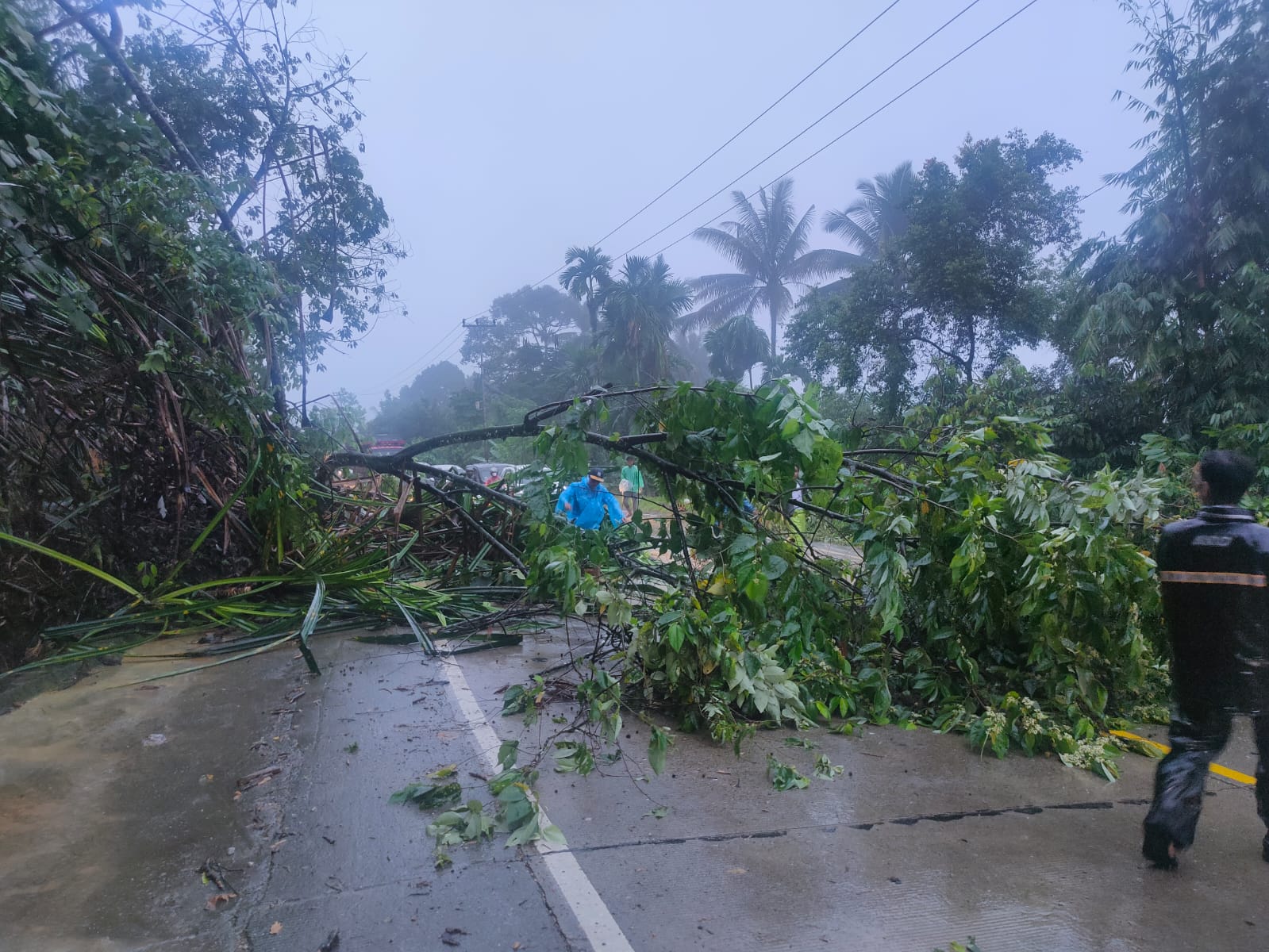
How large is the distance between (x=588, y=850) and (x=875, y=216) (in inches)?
1066

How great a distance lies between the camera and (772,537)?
5.11m

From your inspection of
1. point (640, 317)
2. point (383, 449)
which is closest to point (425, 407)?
point (640, 317)

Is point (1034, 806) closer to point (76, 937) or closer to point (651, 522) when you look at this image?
point (651, 522)

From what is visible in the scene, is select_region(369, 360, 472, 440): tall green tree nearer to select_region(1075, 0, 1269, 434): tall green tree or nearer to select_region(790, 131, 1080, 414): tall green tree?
select_region(790, 131, 1080, 414): tall green tree

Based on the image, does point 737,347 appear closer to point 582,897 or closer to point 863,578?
point 863,578

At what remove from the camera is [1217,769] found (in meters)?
4.45

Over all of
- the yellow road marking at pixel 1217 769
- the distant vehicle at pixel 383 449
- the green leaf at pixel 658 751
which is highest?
the distant vehicle at pixel 383 449

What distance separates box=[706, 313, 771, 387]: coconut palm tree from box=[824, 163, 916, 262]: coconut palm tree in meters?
4.69

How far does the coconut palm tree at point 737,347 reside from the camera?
30781 mm

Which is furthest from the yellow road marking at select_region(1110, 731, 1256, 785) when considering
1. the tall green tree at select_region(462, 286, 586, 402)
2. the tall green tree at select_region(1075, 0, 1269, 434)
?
the tall green tree at select_region(462, 286, 586, 402)

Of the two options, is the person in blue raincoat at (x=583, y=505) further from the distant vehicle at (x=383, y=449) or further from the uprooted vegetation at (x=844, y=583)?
the distant vehicle at (x=383, y=449)

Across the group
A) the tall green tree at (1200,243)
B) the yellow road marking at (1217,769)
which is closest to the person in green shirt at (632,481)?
the yellow road marking at (1217,769)

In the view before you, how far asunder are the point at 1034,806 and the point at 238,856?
3649mm

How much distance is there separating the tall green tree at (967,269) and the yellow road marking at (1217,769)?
14047 millimetres
